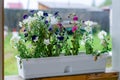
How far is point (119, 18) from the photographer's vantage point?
1.55 metres

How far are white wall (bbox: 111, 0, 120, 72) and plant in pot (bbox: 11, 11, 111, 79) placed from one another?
0.10 meters

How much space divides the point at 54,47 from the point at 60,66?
12 centimetres

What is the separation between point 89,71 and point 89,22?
323 millimetres

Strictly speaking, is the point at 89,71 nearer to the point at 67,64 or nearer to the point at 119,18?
the point at 67,64

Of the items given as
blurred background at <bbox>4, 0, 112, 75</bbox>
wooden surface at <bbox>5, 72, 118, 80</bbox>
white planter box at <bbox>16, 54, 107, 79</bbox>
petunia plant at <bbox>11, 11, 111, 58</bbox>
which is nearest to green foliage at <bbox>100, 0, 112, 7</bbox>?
blurred background at <bbox>4, 0, 112, 75</bbox>

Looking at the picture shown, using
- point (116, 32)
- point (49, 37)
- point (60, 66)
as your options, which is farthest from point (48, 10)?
point (116, 32)

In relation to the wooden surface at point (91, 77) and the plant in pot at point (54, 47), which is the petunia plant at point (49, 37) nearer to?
the plant in pot at point (54, 47)

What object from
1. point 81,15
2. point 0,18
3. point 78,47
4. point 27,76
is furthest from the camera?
point 81,15

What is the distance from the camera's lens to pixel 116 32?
5.20 ft

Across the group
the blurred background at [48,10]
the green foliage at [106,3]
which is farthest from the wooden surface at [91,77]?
the green foliage at [106,3]

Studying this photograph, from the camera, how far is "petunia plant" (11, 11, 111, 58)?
136 centimetres

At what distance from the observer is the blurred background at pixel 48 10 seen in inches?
55.9

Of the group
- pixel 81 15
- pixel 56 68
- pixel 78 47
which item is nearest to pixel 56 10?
pixel 81 15

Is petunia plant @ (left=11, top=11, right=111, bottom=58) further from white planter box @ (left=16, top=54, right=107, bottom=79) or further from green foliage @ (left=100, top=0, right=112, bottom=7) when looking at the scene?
green foliage @ (left=100, top=0, right=112, bottom=7)
